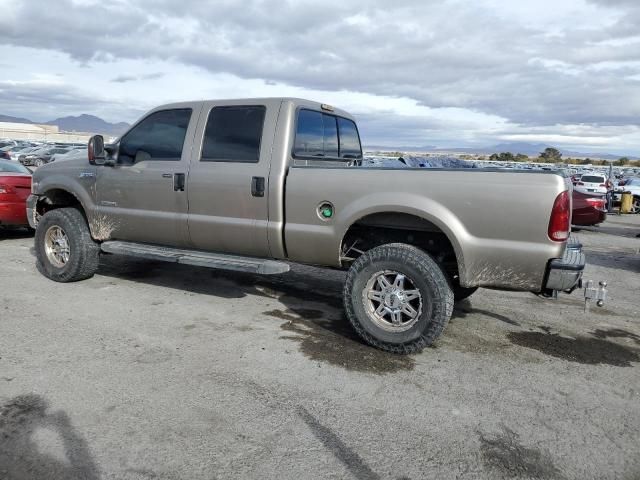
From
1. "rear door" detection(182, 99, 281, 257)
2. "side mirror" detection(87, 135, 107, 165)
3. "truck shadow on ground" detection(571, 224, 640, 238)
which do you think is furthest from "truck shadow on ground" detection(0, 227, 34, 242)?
"truck shadow on ground" detection(571, 224, 640, 238)

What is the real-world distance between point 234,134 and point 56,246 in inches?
114

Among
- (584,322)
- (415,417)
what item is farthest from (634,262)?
(415,417)

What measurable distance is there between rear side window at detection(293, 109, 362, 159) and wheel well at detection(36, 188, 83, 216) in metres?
3.06

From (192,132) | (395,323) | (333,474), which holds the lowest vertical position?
(333,474)

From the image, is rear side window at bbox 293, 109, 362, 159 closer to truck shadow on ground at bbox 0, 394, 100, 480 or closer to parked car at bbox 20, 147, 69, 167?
truck shadow on ground at bbox 0, 394, 100, 480

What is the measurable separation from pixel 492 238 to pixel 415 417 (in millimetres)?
1523

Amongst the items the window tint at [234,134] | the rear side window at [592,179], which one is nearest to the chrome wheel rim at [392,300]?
the window tint at [234,134]

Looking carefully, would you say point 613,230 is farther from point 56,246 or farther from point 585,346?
point 56,246

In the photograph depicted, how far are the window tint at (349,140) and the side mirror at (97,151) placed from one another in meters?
2.62

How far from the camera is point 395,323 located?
14.4 feet


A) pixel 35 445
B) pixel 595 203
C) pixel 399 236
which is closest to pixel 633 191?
pixel 595 203

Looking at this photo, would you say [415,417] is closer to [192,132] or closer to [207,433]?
[207,433]

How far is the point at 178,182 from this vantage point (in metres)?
5.33

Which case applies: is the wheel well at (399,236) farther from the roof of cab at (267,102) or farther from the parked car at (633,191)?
the parked car at (633,191)
